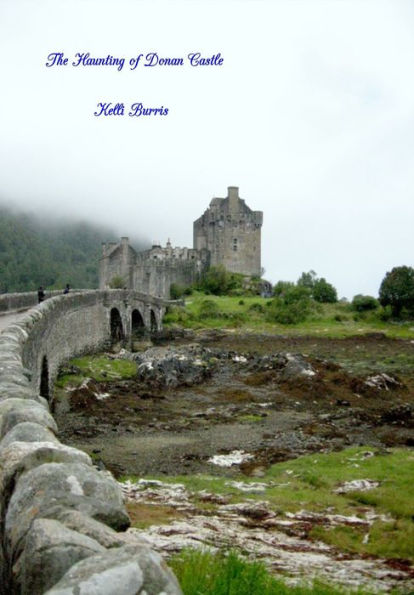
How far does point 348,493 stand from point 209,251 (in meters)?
71.5

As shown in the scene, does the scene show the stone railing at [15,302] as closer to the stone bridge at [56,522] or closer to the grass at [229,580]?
the stone bridge at [56,522]

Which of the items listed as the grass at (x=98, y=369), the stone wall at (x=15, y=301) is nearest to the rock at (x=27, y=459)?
the grass at (x=98, y=369)

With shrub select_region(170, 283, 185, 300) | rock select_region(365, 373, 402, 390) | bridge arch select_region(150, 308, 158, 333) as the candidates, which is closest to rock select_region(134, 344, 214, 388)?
rock select_region(365, 373, 402, 390)

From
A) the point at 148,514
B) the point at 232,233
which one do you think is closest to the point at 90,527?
the point at 148,514

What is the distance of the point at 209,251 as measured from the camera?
83.4 m

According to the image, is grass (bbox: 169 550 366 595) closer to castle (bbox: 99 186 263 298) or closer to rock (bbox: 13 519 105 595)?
rock (bbox: 13 519 105 595)

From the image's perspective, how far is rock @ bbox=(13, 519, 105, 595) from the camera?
127 inches

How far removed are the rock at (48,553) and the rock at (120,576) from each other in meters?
0.17

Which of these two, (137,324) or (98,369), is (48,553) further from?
(137,324)

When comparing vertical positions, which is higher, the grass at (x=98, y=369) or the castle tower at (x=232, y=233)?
the castle tower at (x=232, y=233)

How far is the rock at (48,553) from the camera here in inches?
127

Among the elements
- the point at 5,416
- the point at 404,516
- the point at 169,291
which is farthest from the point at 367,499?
the point at 169,291

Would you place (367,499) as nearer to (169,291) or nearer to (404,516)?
(404,516)

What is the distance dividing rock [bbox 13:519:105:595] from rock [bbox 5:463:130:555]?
27cm
